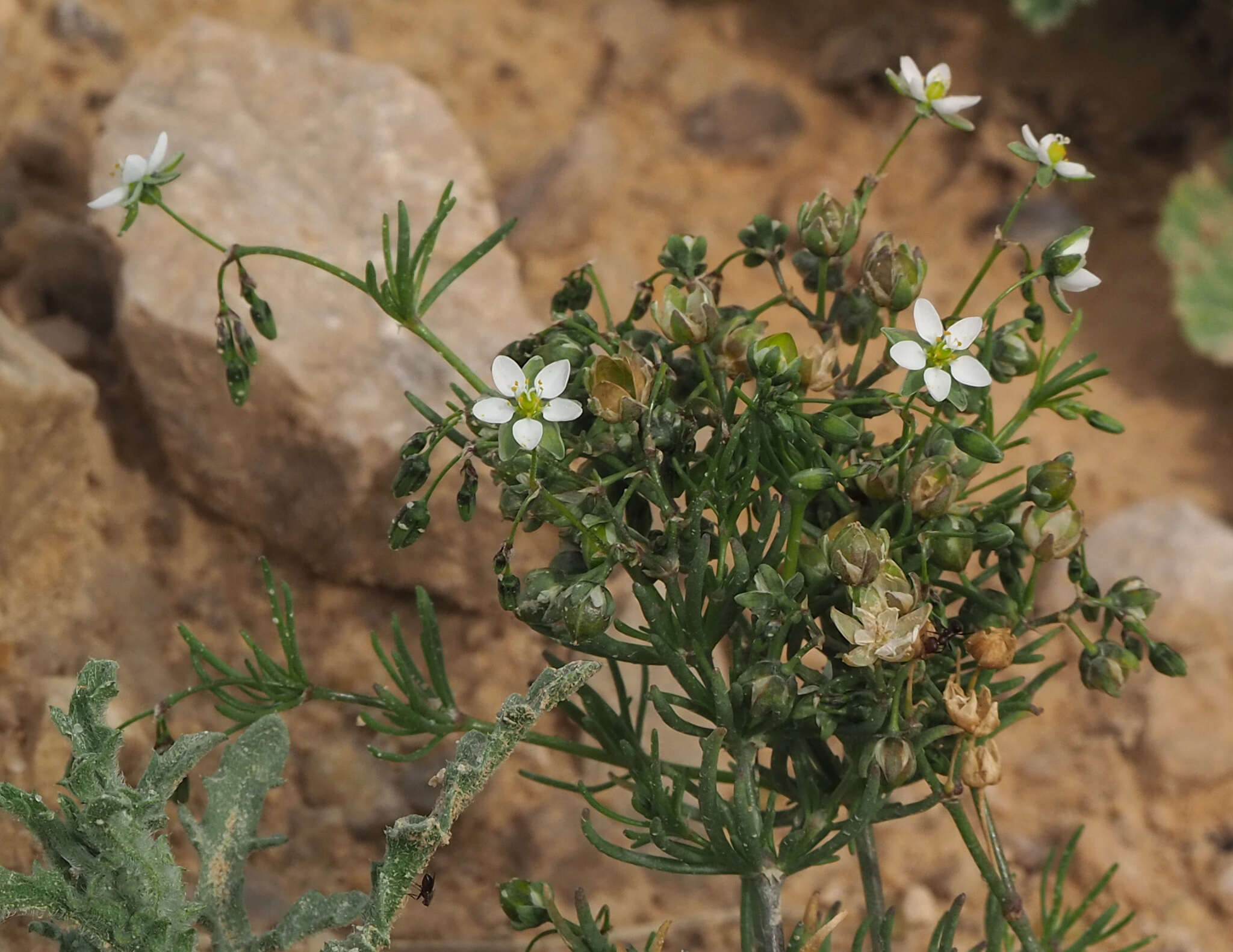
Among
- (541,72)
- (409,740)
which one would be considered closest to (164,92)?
(541,72)

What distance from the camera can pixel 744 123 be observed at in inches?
137

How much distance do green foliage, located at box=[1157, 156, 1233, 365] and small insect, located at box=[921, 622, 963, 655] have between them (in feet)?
7.23

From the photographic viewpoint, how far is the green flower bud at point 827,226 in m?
1.28

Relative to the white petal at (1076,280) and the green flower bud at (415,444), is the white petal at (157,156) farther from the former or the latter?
the white petal at (1076,280)

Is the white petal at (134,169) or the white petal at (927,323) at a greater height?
the white petal at (134,169)

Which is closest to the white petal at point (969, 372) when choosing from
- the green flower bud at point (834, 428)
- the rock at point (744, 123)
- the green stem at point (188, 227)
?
the green flower bud at point (834, 428)

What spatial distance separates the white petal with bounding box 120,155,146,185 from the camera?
1301mm

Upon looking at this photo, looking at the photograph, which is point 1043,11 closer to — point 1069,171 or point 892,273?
point 1069,171

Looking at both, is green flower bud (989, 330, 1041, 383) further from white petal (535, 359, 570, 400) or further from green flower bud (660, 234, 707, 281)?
white petal (535, 359, 570, 400)

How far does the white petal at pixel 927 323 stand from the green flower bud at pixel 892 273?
81mm

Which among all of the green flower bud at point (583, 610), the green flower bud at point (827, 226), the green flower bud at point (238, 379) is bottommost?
the green flower bud at point (583, 610)

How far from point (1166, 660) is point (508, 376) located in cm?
74

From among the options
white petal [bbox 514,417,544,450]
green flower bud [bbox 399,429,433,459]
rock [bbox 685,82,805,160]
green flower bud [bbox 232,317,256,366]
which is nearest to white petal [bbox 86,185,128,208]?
green flower bud [bbox 232,317,256,366]

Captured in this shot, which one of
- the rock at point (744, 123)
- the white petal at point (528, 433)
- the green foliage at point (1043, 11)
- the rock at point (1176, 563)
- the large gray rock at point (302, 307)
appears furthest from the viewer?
the rock at point (744, 123)
